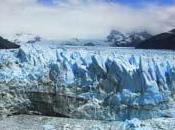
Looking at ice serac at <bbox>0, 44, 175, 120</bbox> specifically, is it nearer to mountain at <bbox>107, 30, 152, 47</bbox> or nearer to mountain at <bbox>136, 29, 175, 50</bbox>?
mountain at <bbox>136, 29, 175, 50</bbox>

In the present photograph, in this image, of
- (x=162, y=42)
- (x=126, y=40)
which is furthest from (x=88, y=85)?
(x=126, y=40)

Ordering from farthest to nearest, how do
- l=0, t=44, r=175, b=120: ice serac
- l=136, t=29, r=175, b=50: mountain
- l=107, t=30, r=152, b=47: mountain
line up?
l=107, t=30, r=152, b=47: mountain, l=136, t=29, r=175, b=50: mountain, l=0, t=44, r=175, b=120: ice serac

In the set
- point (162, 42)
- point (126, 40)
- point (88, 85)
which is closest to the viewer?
point (88, 85)

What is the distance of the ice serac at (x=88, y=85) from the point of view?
17.0m

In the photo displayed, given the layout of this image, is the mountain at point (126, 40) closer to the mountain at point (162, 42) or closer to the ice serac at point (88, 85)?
the mountain at point (162, 42)

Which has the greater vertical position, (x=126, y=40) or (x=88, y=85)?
(x=126, y=40)

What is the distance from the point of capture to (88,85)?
17719mm

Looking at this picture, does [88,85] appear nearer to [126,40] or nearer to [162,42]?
[162,42]

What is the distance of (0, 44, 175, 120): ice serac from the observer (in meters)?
17.0

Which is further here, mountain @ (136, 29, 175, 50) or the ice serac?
mountain @ (136, 29, 175, 50)

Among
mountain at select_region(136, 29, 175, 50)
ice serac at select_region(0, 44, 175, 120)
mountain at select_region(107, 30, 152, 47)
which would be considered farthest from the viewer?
mountain at select_region(107, 30, 152, 47)

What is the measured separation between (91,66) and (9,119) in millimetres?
3215

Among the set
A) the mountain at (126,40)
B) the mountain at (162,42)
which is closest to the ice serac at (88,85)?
the mountain at (162,42)

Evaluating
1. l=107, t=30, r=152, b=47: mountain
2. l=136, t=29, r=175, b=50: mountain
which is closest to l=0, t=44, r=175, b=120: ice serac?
l=136, t=29, r=175, b=50: mountain
